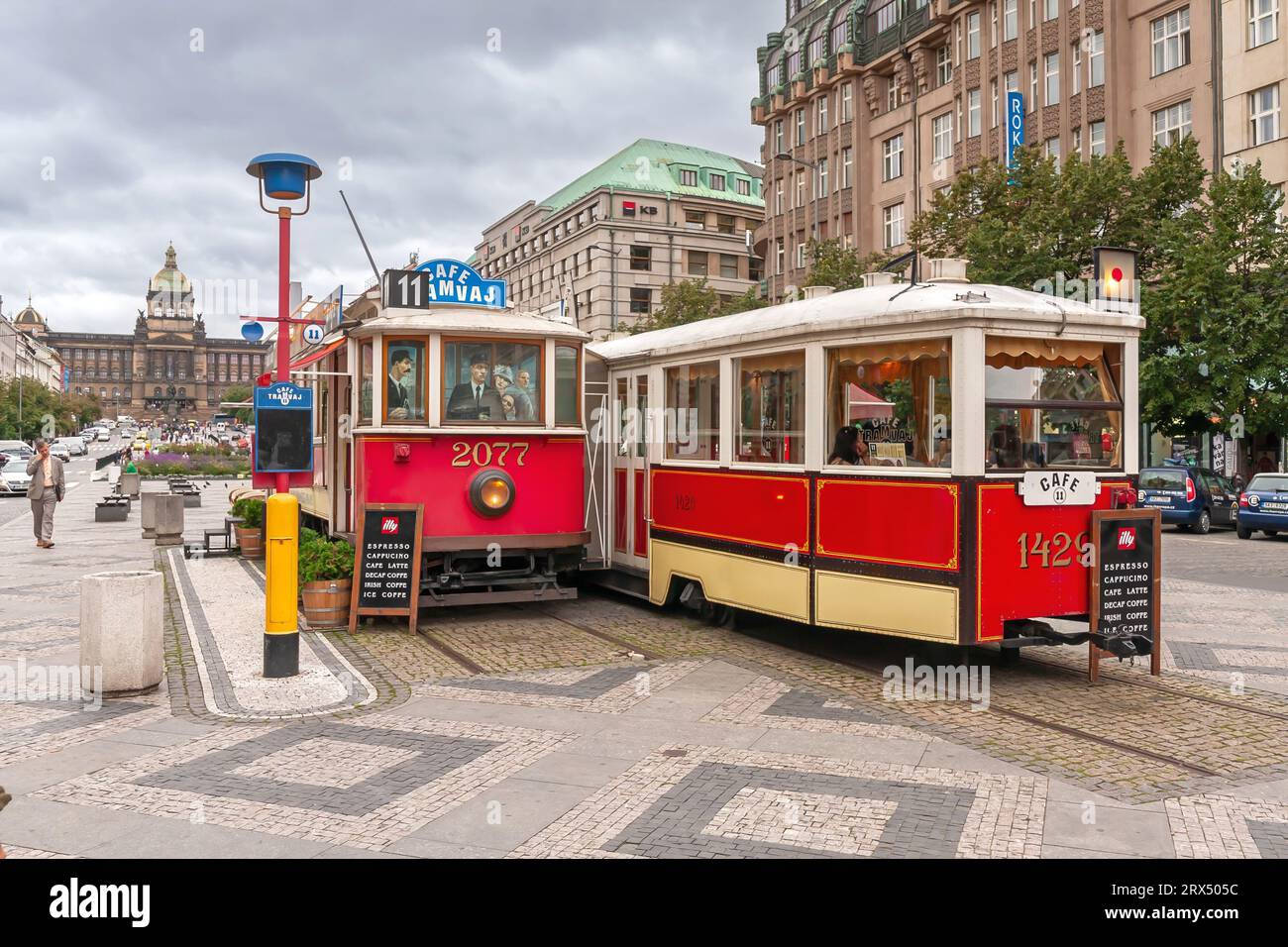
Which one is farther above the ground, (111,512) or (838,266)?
(838,266)

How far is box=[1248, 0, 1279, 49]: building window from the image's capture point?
3194 centimetres

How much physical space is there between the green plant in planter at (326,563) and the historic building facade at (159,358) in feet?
618

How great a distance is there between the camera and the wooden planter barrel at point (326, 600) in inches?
438

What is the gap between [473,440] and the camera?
11664mm

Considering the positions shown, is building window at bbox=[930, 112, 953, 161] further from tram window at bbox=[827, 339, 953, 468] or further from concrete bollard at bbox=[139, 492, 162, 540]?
tram window at bbox=[827, 339, 953, 468]

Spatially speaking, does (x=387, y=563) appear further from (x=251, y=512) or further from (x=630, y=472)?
(x=251, y=512)

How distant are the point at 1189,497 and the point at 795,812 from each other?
23848mm

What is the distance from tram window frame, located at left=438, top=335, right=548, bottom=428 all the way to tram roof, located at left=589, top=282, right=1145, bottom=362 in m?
2.37

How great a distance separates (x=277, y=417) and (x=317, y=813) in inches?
155

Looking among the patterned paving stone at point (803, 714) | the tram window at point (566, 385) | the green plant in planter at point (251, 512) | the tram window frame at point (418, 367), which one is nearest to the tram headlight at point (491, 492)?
the tram window frame at point (418, 367)

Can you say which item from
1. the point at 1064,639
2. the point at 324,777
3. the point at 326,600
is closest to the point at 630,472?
the point at 326,600

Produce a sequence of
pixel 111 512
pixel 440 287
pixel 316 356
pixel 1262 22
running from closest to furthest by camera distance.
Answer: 1. pixel 440 287
2. pixel 316 356
3. pixel 111 512
4. pixel 1262 22

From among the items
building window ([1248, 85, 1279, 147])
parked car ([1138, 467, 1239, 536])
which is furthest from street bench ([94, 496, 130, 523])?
building window ([1248, 85, 1279, 147])
